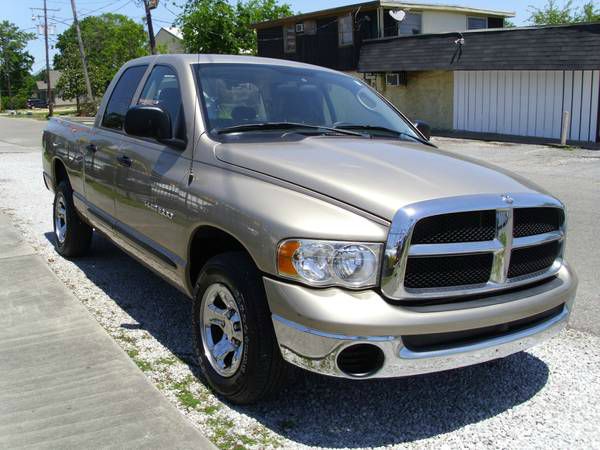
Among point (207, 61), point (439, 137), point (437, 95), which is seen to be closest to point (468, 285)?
point (207, 61)

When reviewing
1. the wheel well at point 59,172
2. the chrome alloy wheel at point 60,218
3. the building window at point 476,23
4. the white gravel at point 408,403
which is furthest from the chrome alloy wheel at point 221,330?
the building window at point 476,23

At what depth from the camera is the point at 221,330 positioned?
366 cm

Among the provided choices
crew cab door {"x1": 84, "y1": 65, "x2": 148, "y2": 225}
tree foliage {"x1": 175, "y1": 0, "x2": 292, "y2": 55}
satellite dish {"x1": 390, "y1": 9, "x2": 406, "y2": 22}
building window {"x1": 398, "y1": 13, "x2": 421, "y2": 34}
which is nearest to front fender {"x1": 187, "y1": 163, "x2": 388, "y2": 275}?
crew cab door {"x1": 84, "y1": 65, "x2": 148, "y2": 225}

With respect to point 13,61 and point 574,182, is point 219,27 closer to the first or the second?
point 574,182

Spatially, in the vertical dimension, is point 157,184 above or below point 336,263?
above

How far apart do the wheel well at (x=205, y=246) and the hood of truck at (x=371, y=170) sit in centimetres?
42

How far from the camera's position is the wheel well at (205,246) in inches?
146

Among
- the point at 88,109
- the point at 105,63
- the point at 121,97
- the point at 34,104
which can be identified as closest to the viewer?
the point at 121,97

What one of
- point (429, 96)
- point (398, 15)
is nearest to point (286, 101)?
point (429, 96)

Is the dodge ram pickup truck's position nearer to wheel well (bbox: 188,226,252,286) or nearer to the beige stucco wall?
wheel well (bbox: 188,226,252,286)

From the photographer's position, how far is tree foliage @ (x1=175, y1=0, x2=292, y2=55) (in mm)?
40938

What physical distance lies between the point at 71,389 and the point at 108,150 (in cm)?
211

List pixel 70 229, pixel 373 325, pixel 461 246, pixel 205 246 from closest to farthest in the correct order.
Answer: pixel 373 325
pixel 461 246
pixel 205 246
pixel 70 229

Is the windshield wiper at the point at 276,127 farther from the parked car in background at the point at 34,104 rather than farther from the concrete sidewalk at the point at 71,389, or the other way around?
the parked car in background at the point at 34,104
